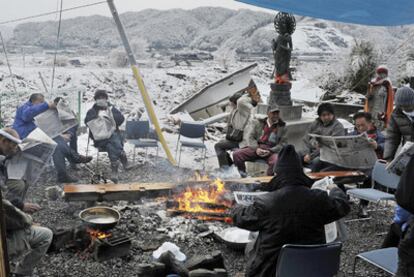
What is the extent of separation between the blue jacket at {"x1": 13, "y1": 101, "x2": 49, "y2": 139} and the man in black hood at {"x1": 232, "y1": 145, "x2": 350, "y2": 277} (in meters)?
5.34

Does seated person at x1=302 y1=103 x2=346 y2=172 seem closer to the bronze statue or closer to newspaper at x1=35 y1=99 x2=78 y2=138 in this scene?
the bronze statue

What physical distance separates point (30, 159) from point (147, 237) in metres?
1.79

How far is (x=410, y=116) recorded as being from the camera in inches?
227

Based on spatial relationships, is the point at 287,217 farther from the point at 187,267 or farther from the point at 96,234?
the point at 96,234

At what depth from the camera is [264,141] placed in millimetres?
7766

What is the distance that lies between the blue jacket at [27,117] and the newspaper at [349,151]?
4.89 m

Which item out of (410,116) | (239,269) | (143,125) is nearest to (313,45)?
(143,125)

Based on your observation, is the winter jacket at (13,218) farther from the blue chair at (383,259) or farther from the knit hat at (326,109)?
the knit hat at (326,109)

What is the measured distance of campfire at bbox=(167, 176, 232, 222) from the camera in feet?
19.5

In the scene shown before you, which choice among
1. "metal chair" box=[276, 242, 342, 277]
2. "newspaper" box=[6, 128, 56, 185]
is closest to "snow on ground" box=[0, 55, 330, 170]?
"newspaper" box=[6, 128, 56, 185]

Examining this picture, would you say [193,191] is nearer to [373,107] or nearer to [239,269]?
[239,269]

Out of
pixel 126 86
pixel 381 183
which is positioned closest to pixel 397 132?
pixel 381 183

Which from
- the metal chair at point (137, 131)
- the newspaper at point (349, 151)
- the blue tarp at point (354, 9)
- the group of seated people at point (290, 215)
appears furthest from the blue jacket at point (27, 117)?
the group of seated people at point (290, 215)

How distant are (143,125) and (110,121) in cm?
90
